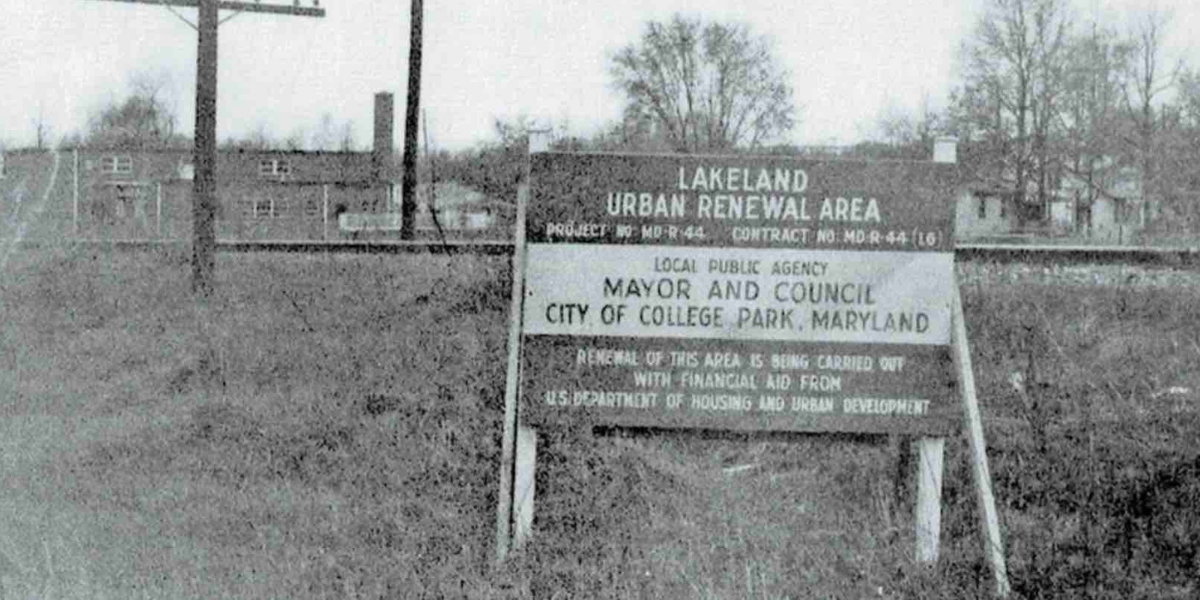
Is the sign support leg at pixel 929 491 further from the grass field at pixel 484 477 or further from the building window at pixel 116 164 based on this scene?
the building window at pixel 116 164

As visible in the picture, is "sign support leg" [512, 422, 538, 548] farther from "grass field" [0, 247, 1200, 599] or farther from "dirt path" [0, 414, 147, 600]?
"dirt path" [0, 414, 147, 600]

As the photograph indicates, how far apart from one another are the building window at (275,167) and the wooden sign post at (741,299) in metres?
61.7

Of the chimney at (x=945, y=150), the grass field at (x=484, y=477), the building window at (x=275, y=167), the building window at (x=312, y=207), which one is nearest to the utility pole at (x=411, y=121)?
the grass field at (x=484, y=477)

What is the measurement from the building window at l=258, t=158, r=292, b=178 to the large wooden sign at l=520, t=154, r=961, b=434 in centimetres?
6172

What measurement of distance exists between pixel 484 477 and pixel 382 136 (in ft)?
183

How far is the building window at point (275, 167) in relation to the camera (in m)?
66.8

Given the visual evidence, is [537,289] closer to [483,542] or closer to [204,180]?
[483,542]

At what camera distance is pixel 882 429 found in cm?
721

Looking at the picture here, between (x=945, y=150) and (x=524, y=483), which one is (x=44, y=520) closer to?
(x=524, y=483)

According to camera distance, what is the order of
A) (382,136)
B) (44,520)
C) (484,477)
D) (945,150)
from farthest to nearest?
(382,136), (484,477), (44,520), (945,150)

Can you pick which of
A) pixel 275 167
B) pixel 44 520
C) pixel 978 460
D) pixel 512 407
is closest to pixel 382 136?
pixel 275 167

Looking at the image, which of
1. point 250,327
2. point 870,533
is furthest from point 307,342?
point 870,533

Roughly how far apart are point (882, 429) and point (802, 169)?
148cm

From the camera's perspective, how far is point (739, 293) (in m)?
7.22
